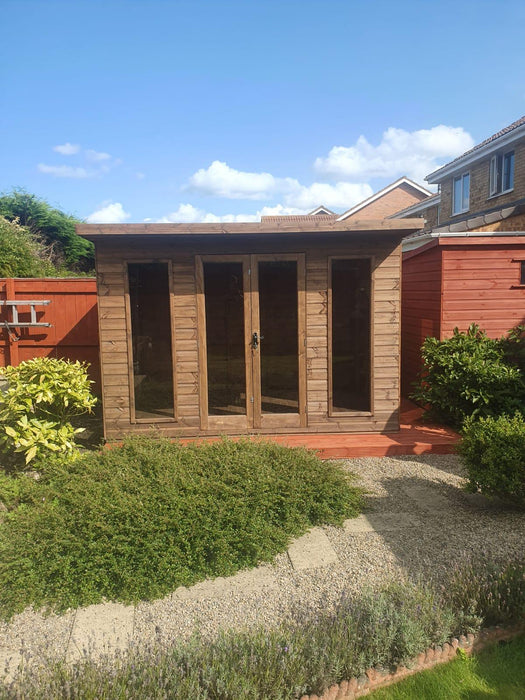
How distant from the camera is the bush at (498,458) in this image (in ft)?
14.4

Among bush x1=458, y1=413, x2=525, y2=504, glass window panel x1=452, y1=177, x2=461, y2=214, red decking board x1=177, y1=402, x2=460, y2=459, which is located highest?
glass window panel x1=452, y1=177, x2=461, y2=214

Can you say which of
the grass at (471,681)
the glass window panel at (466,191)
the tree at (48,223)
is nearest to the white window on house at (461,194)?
the glass window panel at (466,191)

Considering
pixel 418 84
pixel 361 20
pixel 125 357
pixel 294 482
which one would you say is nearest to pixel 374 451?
pixel 294 482

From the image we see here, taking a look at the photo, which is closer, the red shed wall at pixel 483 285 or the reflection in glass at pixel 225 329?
the reflection in glass at pixel 225 329

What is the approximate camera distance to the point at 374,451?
6379 mm

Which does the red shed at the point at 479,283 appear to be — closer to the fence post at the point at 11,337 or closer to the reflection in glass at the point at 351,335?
the reflection in glass at the point at 351,335

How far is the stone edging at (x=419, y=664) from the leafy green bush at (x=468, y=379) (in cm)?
351

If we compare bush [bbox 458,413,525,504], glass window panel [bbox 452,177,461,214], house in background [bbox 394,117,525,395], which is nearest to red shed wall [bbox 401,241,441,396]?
house in background [bbox 394,117,525,395]

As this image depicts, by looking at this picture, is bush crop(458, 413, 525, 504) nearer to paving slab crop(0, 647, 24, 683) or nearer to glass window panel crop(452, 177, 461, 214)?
paving slab crop(0, 647, 24, 683)

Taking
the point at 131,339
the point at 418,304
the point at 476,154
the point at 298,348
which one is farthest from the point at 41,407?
the point at 476,154

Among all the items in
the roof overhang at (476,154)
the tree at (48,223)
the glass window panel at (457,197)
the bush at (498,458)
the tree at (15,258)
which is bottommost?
the bush at (498,458)

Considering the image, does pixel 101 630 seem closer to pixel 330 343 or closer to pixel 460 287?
pixel 330 343

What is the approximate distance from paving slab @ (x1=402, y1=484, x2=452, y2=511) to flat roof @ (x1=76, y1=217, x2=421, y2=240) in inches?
112

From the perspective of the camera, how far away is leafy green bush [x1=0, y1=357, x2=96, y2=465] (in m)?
5.59
